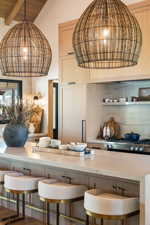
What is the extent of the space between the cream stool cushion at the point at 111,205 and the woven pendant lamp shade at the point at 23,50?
1.68 metres

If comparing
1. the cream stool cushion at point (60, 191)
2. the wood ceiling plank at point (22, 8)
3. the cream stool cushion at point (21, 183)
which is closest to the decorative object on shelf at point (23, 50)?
the cream stool cushion at point (21, 183)

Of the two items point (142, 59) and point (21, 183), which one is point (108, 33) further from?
point (142, 59)

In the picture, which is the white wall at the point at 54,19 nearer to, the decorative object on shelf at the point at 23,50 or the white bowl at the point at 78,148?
the decorative object on shelf at the point at 23,50

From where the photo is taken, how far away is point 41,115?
7.59m

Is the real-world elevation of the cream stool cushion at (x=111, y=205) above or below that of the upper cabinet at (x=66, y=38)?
below

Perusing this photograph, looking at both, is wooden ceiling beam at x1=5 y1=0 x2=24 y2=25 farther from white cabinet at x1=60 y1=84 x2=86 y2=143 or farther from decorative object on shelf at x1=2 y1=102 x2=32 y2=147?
decorative object on shelf at x1=2 y1=102 x2=32 y2=147

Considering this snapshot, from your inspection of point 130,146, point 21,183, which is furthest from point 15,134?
point 130,146

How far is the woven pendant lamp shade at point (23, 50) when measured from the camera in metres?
3.57

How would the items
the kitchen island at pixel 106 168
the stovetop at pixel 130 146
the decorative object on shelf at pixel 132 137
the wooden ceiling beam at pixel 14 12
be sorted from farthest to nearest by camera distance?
the wooden ceiling beam at pixel 14 12 < the decorative object on shelf at pixel 132 137 < the stovetop at pixel 130 146 < the kitchen island at pixel 106 168

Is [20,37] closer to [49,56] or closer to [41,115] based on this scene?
[49,56]

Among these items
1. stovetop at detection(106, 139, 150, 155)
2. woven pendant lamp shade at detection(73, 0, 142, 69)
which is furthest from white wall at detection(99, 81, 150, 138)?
woven pendant lamp shade at detection(73, 0, 142, 69)

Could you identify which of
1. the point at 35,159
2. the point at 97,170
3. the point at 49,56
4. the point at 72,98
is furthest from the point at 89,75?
the point at 97,170

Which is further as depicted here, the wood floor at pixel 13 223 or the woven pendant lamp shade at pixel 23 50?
the wood floor at pixel 13 223

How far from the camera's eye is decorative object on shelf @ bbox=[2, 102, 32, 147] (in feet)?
13.6
